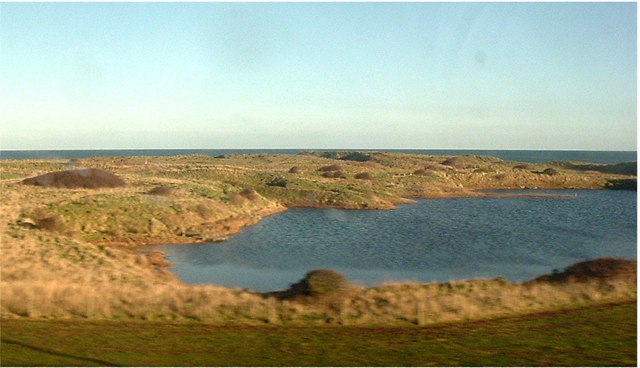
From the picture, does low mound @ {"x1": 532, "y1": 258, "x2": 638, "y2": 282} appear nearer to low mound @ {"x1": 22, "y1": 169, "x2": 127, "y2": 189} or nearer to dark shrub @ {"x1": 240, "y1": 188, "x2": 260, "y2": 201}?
dark shrub @ {"x1": 240, "y1": 188, "x2": 260, "y2": 201}

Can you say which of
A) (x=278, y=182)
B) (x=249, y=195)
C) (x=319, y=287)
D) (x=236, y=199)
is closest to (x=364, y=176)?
(x=278, y=182)

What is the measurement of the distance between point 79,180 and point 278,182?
1186 inches

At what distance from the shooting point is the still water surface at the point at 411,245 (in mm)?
37875

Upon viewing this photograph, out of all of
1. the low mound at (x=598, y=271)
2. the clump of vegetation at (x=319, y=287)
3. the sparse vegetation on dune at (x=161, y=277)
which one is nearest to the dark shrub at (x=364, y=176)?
the sparse vegetation on dune at (x=161, y=277)

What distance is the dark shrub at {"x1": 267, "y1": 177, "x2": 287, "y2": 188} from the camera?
87375 mm

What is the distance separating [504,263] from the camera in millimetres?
41094

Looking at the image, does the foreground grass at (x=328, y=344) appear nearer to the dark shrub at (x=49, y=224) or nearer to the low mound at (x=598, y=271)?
the low mound at (x=598, y=271)

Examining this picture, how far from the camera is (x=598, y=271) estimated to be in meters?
30.4

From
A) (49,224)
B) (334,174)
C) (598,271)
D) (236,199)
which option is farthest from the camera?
(334,174)

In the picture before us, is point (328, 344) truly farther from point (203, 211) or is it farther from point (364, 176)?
point (364, 176)

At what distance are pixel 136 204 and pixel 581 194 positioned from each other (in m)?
78.5

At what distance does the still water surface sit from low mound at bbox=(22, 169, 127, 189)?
21679mm

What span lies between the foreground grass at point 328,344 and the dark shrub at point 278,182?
6548cm

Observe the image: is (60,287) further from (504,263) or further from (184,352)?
(504,263)
